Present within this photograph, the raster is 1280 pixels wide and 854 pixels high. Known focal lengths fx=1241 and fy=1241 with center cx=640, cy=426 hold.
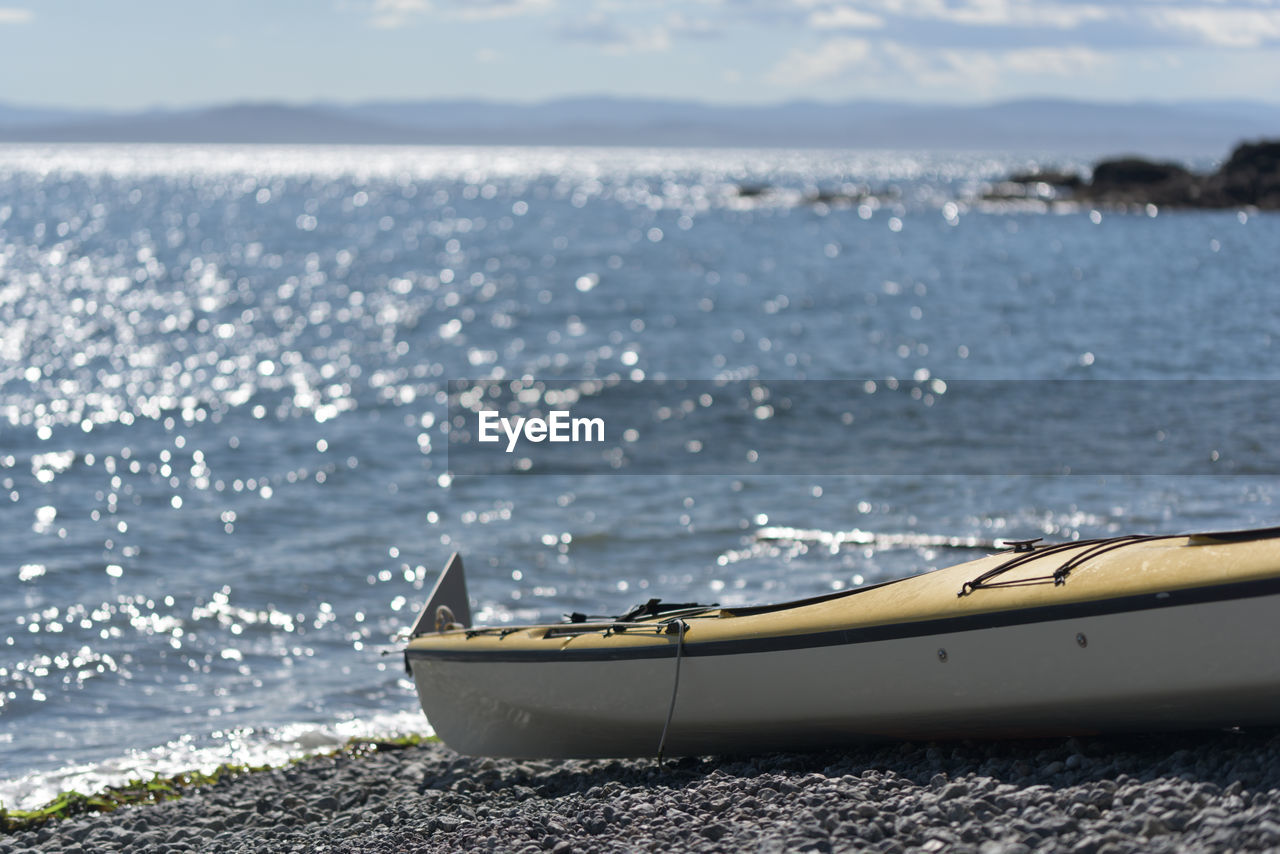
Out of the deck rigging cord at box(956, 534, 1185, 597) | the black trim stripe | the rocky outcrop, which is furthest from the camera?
the rocky outcrop

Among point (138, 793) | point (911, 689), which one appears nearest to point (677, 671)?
point (911, 689)

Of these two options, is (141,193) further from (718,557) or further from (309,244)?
(718,557)

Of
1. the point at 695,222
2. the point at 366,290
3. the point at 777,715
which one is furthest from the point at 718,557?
the point at 695,222

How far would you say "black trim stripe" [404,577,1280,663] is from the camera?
5.10m

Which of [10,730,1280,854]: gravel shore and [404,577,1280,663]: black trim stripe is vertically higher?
[404,577,1280,663]: black trim stripe

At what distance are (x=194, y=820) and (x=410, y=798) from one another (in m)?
1.24

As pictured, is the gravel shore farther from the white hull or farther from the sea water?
the sea water

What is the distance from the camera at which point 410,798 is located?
7.21 m

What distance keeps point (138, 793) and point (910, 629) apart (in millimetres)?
5010

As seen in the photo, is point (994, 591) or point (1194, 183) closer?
point (994, 591)

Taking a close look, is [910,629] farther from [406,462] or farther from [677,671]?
[406,462]

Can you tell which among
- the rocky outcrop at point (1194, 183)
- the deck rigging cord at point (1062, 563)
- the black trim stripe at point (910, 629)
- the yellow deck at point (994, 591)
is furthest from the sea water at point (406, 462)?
the rocky outcrop at point (1194, 183)

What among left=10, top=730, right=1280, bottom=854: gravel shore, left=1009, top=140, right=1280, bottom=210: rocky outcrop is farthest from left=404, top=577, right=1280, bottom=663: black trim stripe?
left=1009, top=140, right=1280, bottom=210: rocky outcrop

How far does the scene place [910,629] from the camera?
5801 millimetres
